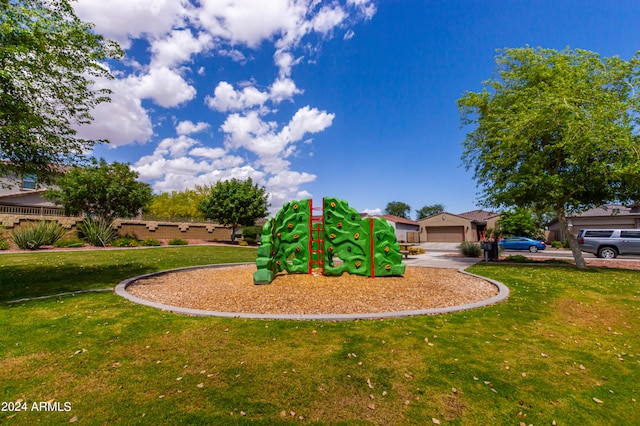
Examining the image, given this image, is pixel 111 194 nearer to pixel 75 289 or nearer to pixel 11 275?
pixel 11 275

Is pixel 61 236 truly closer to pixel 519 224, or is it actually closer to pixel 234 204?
pixel 234 204

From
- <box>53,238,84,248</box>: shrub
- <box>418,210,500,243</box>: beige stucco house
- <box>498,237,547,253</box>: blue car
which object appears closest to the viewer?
<box>53,238,84,248</box>: shrub

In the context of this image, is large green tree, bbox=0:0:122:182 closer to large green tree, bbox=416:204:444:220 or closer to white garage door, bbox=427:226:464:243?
white garage door, bbox=427:226:464:243

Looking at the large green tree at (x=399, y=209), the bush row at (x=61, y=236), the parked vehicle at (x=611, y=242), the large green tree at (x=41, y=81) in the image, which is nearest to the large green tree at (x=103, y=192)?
the bush row at (x=61, y=236)

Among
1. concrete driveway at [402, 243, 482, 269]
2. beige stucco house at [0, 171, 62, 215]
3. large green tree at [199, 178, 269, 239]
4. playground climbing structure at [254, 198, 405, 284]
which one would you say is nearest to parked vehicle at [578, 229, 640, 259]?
concrete driveway at [402, 243, 482, 269]

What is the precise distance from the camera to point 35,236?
1850cm

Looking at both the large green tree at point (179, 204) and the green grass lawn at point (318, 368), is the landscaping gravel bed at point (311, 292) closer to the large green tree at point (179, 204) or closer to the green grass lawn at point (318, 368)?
the green grass lawn at point (318, 368)

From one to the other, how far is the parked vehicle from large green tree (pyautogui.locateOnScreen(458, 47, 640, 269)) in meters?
8.11

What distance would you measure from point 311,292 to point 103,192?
2297 cm

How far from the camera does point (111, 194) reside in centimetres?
2297

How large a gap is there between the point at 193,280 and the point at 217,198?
798 inches

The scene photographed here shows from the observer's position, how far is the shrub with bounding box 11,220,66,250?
18203 millimetres

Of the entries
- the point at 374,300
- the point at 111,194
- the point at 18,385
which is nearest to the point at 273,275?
the point at 374,300

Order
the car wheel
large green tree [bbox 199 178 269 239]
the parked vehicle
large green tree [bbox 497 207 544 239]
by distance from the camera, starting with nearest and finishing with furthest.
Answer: the parked vehicle, the car wheel, large green tree [bbox 199 178 269 239], large green tree [bbox 497 207 544 239]
